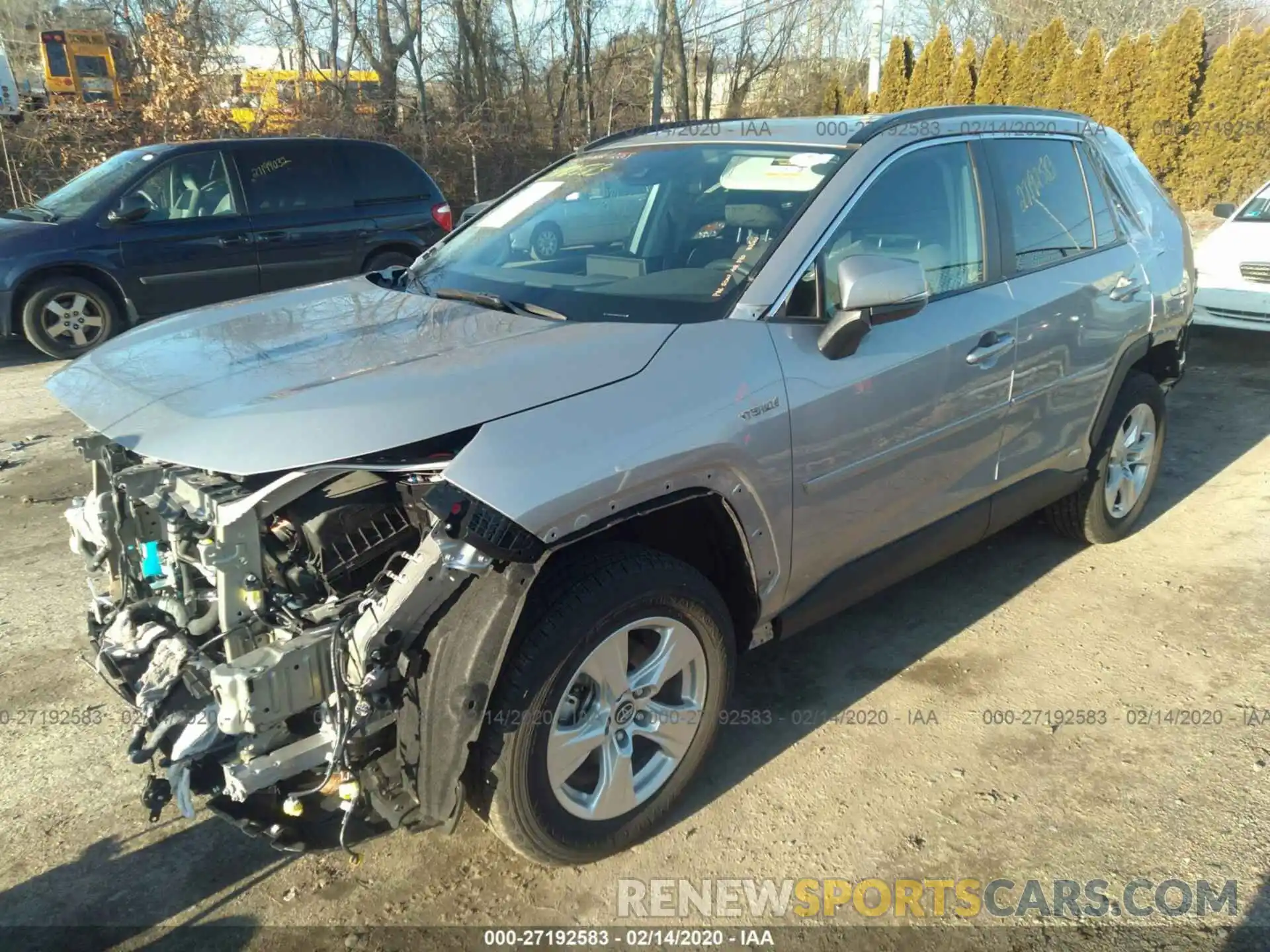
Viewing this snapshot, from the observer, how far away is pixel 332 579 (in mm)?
2400

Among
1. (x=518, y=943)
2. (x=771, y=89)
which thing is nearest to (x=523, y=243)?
(x=518, y=943)

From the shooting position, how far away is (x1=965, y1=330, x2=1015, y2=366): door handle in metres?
3.32

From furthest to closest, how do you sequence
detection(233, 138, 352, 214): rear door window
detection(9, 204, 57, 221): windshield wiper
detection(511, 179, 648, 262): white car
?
detection(233, 138, 352, 214): rear door window → detection(9, 204, 57, 221): windshield wiper → detection(511, 179, 648, 262): white car

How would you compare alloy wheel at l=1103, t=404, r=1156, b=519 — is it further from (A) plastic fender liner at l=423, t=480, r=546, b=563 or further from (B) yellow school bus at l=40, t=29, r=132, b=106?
(B) yellow school bus at l=40, t=29, r=132, b=106

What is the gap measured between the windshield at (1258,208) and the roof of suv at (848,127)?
6.17m

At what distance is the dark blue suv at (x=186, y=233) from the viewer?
8055 mm

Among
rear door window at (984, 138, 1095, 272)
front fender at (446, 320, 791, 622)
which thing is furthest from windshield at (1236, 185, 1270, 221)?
front fender at (446, 320, 791, 622)

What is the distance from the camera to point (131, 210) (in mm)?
8234

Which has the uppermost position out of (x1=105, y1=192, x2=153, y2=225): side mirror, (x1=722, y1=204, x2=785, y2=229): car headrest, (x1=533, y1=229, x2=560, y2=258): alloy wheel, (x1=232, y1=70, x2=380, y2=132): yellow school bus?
(x1=232, y1=70, x2=380, y2=132): yellow school bus

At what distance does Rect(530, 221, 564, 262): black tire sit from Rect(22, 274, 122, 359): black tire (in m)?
6.31

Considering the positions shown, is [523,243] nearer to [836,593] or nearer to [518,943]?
[836,593]

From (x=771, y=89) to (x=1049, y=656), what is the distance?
33605 mm

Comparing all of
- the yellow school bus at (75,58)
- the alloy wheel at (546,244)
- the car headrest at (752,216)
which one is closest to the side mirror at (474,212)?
the alloy wheel at (546,244)

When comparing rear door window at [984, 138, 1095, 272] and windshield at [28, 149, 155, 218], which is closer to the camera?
rear door window at [984, 138, 1095, 272]
